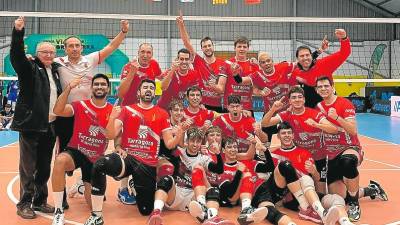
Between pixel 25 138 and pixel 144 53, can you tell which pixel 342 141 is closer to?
pixel 144 53

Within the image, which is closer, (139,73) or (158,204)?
(158,204)

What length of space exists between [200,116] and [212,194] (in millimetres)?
1209

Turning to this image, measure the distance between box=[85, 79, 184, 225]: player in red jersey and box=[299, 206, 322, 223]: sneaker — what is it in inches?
56.4

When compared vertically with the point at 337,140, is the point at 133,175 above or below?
below

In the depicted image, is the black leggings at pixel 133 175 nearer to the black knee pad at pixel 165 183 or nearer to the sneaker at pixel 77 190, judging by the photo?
the black knee pad at pixel 165 183

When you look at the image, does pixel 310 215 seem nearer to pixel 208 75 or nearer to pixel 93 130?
pixel 93 130

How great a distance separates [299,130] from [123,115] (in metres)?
1.87

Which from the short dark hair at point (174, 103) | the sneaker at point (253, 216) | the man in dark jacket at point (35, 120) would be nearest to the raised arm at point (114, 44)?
the man in dark jacket at point (35, 120)

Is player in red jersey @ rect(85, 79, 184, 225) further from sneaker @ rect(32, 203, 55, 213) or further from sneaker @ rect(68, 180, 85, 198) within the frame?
sneaker @ rect(68, 180, 85, 198)

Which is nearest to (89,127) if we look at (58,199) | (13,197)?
(58,199)

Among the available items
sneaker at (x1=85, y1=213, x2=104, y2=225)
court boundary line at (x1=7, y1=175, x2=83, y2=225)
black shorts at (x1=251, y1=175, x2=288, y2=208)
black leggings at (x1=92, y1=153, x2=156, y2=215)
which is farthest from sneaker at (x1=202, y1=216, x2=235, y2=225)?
court boundary line at (x1=7, y1=175, x2=83, y2=225)

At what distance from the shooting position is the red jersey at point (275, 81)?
214 inches

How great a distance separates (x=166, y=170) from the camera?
4410 mm

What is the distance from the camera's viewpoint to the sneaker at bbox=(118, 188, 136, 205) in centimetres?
475
